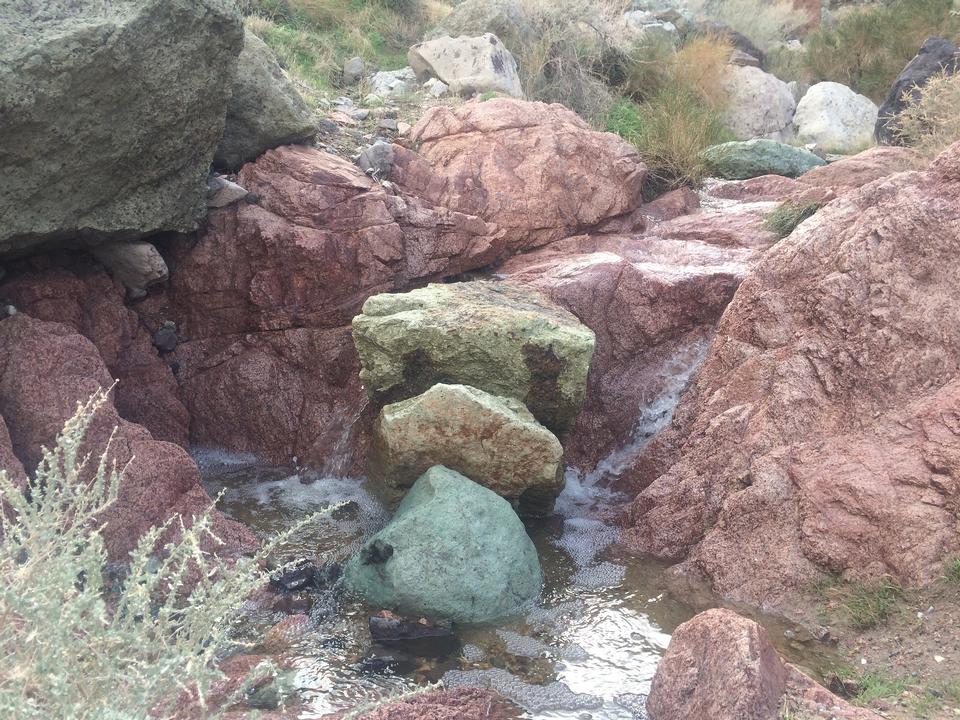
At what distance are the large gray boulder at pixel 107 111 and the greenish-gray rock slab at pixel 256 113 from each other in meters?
0.60

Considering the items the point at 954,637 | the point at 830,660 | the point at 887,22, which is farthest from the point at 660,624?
the point at 887,22

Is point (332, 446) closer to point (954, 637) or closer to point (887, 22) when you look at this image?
point (954, 637)

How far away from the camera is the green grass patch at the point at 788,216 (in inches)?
254

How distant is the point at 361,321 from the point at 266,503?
121cm

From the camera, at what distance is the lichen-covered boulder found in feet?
16.0

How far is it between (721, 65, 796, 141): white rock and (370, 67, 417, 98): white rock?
399 cm

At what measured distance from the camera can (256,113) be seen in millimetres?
6219

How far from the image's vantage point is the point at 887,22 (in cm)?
1420

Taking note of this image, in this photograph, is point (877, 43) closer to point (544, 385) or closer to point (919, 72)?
point (919, 72)

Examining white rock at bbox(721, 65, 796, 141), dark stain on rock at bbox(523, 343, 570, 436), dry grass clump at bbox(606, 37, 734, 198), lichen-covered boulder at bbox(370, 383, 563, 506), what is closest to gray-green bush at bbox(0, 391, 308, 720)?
lichen-covered boulder at bbox(370, 383, 563, 506)

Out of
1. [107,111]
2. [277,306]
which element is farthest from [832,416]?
[107,111]

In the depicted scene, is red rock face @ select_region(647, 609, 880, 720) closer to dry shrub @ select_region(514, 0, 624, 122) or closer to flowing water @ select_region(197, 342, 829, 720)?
flowing water @ select_region(197, 342, 829, 720)

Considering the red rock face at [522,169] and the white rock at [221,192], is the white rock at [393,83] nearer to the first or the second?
the red rock face at [522,169]

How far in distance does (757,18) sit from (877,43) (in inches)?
146
